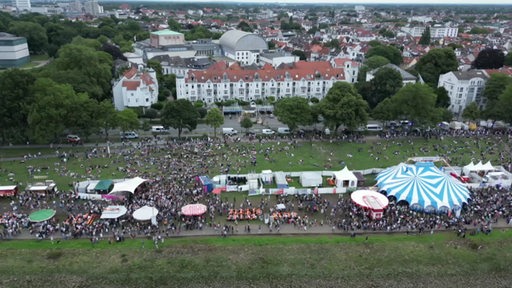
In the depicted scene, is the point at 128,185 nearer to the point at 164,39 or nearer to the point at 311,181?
the point at 311,181

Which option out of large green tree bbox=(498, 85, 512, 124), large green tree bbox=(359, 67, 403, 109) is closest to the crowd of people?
large green tree bbox=(498, 85, 512, 124)

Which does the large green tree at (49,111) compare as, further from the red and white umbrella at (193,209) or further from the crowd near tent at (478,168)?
the crowd near tent at (478,168)

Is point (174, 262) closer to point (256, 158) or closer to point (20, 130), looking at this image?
point (256, 158)

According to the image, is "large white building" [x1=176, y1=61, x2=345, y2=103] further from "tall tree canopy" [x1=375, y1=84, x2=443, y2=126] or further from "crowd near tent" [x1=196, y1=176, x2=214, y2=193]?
"crowd near tent" [x1=196, y1=176, x2=214, y2=193]

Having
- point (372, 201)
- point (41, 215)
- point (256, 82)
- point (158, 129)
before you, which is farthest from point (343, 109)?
point (41, 215)

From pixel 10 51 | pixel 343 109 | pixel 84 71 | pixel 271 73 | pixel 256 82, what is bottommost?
pixel 256 82

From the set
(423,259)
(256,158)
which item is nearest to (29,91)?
(256,158)
